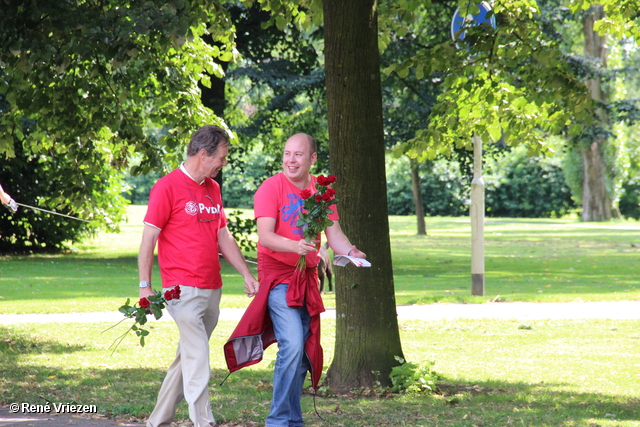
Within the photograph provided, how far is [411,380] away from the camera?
21.8 ft

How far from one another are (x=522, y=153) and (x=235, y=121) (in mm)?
38941

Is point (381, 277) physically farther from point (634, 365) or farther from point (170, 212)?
point (634, 365)

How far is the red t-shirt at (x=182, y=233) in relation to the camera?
190 inches

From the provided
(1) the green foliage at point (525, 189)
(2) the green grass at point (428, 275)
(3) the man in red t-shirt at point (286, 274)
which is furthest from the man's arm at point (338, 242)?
(1) the green foliage at point (525, 189)

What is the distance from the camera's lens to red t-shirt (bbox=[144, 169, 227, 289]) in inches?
190

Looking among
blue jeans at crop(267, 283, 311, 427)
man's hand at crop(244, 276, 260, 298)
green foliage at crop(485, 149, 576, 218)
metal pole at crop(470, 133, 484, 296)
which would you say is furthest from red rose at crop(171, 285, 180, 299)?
green foliage at crop(485, 149, 576, 218)

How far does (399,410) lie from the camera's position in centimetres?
612

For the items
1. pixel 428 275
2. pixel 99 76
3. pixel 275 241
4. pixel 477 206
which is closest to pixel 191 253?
pixel 275 241

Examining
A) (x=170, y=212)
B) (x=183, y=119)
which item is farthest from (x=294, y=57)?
(x=170, y=212)

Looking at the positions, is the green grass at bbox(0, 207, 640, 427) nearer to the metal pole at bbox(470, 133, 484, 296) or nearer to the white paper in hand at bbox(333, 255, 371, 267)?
the metal pole at bbox(470, 133, 484, 296)

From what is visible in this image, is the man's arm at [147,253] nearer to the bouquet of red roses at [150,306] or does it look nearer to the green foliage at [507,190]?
the bouquet of red roses at [150,306]

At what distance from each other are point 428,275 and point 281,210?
13.9 m

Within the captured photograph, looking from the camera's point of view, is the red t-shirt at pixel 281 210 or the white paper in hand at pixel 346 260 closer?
the white paper in hand at pixel 346 260

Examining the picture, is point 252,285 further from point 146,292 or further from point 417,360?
point 417,360
